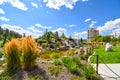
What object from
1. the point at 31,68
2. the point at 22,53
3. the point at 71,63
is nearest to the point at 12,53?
the point at 22,53

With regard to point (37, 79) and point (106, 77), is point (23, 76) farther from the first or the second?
point (106, 77)

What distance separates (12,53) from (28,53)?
72 cm

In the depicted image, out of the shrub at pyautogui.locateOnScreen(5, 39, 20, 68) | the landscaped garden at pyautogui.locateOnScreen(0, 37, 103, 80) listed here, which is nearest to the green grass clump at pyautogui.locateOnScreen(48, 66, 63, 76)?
the landscaped garden at pyautogui.locateOnScreen(0, 37, 103, 80)

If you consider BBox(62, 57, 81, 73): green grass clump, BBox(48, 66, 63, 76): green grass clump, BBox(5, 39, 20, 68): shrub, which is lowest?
BBox(48, 66, 63, 76): green grass clump

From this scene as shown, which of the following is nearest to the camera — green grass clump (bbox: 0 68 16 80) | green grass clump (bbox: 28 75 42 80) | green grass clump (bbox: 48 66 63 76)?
green grass clump (bbox: 28 75 42 80)

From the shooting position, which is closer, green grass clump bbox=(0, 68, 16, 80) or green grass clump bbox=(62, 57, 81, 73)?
green grass clump bbox=(0, 68, 16, 80)

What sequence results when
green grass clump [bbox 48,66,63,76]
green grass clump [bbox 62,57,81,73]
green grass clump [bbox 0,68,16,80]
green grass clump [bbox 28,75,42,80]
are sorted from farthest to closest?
green grass clump [bbox 62,57,81,73], green grass clump [bbox 48,66,63,76], green grass clump [bbox 0,68,16,80], green grass clump [bbox 28,75,42,80]

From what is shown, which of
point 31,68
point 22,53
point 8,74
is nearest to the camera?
point 8,74

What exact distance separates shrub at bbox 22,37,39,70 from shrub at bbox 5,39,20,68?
0.35 m

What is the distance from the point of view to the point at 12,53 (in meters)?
7.88

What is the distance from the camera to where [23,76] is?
24.3ft

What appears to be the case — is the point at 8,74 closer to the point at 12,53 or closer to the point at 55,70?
the point at 12,53

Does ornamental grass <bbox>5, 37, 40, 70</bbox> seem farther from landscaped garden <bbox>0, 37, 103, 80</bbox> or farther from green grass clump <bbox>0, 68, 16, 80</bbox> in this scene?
green grass clump <bbox>0, 68, 16, 80</bbox>

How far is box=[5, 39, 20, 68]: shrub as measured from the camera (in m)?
7.84
